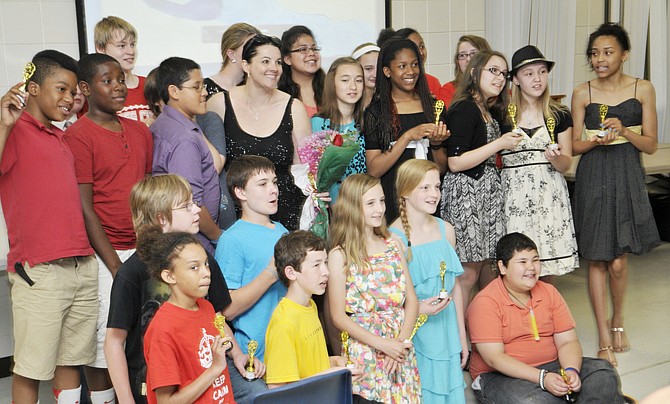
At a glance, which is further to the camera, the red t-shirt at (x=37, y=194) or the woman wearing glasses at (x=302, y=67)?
the woman wearing glasses at (x=302, y=67)

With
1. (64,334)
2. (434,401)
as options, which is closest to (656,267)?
(434,401)

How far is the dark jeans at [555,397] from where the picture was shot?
332 cm

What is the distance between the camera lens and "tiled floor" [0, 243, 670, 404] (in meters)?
3.94

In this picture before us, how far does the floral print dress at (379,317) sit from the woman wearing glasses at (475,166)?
2.59 ft

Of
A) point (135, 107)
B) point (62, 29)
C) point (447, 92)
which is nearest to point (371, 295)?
point (135, 107)

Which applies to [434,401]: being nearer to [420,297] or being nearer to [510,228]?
[420,297]

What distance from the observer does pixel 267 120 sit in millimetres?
3535

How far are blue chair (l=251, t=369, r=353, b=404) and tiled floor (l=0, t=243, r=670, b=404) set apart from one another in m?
1.56

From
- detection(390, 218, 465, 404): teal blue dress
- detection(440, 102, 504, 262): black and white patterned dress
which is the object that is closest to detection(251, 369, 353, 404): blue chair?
detection(390, 218, 465, 404): teal blue dress

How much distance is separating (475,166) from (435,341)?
3.05 feet

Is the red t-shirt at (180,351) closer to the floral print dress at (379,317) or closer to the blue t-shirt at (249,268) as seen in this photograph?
the blue t-shirt at (249,268)

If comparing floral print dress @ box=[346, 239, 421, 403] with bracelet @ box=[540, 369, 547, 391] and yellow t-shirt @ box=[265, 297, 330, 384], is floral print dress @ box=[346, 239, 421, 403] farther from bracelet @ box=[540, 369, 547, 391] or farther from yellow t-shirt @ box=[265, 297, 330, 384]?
bracelet @ box=[540, 369, 547, 391]

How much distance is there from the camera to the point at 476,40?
183 inches

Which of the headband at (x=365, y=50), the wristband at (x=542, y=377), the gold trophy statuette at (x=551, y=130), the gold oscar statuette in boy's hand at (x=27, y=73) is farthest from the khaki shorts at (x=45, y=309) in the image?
the gold trophy statuette at (x=551, y=130)
